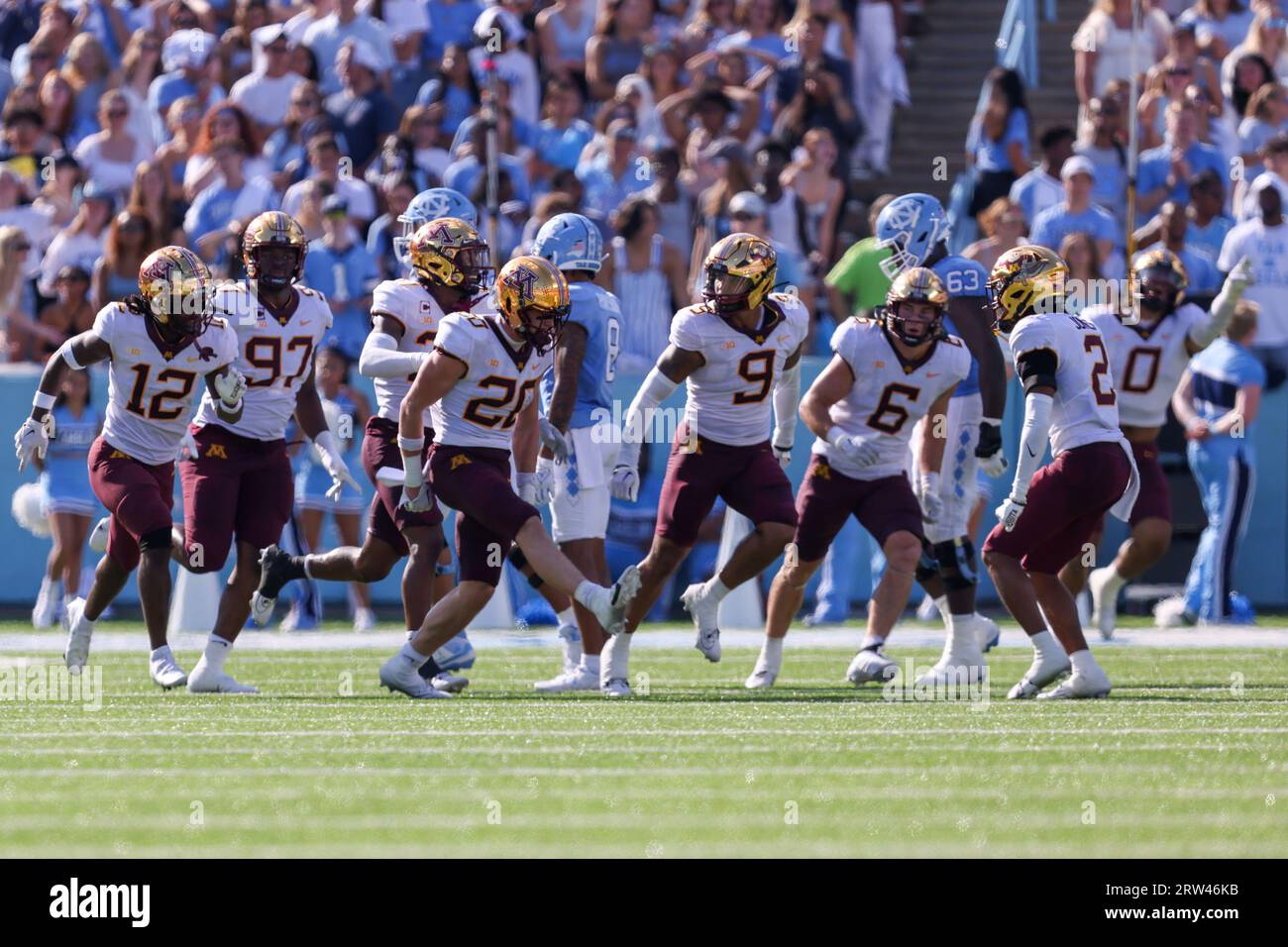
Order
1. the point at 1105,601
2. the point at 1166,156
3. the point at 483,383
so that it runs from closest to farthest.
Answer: the point at 483,383, the point at 1105,601, the point at 1166,156

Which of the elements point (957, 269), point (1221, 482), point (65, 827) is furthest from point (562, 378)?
point (1221, 482)

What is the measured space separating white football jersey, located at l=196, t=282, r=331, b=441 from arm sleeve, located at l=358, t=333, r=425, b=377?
54cm

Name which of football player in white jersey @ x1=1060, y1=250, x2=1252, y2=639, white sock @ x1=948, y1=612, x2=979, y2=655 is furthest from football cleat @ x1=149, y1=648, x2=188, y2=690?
football player in white jersey @ x1=1060, y1=250, x2=1252, y2=639

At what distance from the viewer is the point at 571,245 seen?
10.5m

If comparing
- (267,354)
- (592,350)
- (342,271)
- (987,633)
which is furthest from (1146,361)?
(342,271)

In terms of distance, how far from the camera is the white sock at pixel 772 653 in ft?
34.2

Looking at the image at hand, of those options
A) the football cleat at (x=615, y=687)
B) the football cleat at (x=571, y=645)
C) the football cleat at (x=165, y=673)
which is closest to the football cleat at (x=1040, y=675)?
the football cleat at (x=615, y=687)

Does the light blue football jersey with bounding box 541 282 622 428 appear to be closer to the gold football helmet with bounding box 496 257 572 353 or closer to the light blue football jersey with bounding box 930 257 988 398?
the gold football helmet with bounding box 496 257 572 353

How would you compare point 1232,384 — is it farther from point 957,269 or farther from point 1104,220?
point 957,269

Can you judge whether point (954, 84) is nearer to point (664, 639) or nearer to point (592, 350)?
point (664, 639)

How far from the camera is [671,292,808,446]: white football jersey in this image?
1009cm

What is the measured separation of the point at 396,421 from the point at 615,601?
1731 mm

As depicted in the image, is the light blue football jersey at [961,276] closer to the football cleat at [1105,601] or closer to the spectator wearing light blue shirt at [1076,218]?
the football cleat at [1105,601]
